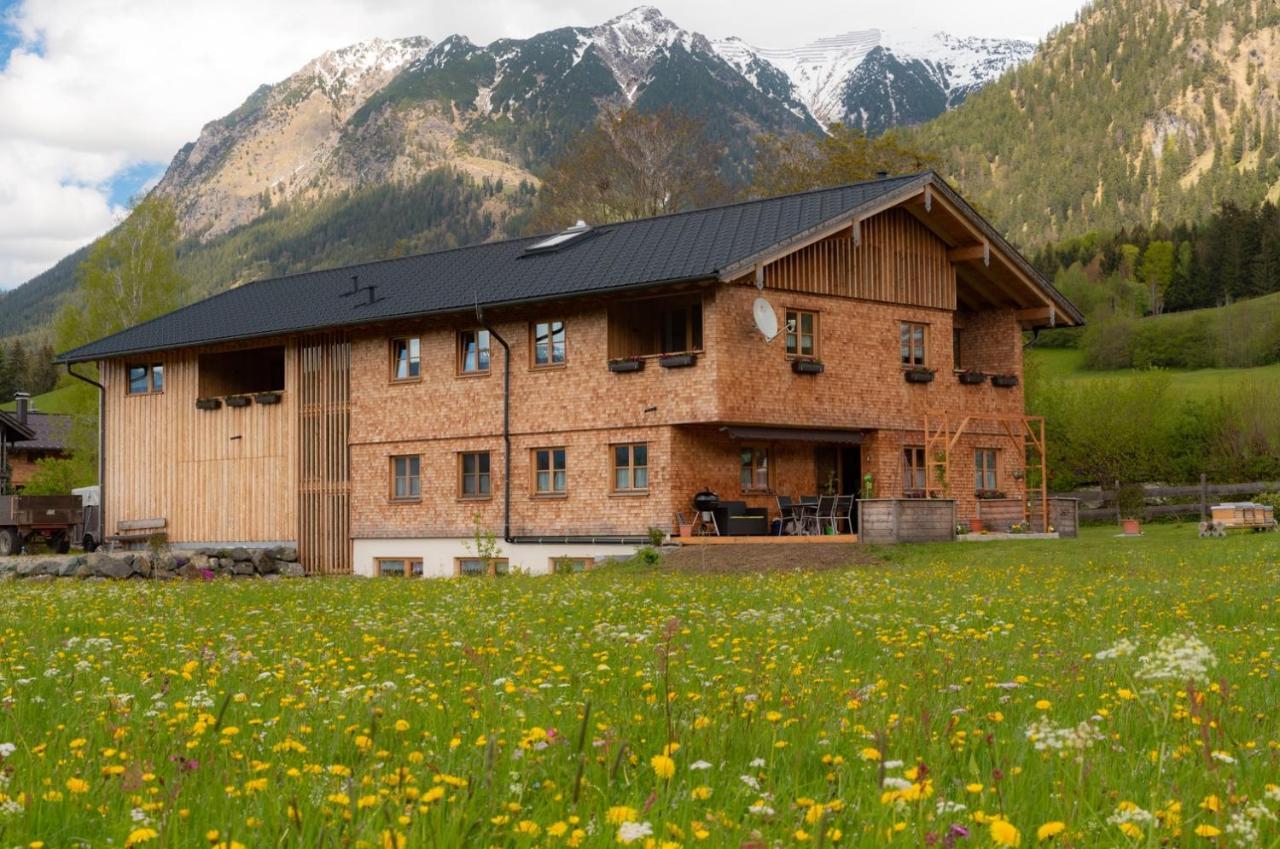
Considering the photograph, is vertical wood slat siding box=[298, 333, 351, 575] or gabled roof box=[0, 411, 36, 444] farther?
gabled roof box=[0, 411, 36, 444]

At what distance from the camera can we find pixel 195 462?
122 feet

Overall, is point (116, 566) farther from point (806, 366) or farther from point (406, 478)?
point (806, 366)

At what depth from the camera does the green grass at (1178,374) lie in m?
70.5

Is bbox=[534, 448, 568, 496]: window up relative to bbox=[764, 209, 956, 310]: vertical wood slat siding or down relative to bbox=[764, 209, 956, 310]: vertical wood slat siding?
down

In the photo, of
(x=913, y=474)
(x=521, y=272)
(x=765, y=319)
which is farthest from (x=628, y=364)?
(x=913, y=474)

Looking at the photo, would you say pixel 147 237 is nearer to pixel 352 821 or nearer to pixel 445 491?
pixel 445 491

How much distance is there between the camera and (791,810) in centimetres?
418

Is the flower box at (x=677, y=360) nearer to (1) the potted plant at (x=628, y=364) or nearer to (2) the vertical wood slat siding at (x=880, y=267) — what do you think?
(1) the potted plant at (x=628, y=364)

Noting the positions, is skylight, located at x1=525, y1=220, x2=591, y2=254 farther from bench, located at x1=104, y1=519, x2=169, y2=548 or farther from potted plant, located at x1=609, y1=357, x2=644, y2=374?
bench, located at x1=104, y1=519, x2=169, y2=548

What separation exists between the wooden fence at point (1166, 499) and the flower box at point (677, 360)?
20729 mm

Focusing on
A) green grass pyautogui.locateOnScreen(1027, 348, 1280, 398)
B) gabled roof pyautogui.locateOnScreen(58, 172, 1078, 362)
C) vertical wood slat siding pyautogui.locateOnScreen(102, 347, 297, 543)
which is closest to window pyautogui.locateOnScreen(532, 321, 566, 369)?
gabled roof pyautogui.locateOnScreen(58, 172, 1078, 362)

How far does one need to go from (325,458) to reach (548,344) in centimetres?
738

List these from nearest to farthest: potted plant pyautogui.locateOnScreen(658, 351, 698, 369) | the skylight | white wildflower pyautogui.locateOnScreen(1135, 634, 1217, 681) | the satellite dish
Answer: white wildflower pyautogui.locateOnScreen(1135, 634, 1217, 681) → the satellite dish → potted plant pyautogui.locateOnScreen(658, 351, 698, 369) → the skylight

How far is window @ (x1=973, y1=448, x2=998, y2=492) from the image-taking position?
35000mm
